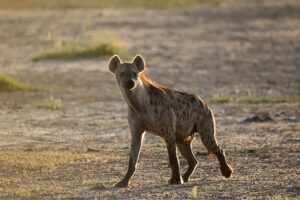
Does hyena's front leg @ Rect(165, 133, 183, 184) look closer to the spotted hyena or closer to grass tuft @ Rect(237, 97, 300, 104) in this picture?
the spotted hyena

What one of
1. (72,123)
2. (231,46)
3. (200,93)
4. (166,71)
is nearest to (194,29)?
(231,46)

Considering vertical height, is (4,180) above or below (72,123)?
above

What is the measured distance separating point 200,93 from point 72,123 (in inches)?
134

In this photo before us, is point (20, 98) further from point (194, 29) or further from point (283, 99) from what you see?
point (194, 29)

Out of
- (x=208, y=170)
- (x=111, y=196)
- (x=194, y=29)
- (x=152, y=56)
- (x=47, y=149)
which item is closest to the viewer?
(x=111, y=196)

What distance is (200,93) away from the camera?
12.5 meters

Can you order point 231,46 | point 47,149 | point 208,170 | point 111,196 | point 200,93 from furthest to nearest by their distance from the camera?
point 231,46 < point 200,93 < point 47,149 < point 208,170 < point 111,196

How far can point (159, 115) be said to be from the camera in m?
6.04

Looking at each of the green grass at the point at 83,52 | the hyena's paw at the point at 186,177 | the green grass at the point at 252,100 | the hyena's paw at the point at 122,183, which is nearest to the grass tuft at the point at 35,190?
the hyena's paw at the point at 122,183

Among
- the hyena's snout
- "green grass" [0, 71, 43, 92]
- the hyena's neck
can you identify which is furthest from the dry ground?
the hyena's snout

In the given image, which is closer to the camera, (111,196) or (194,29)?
(111,196)

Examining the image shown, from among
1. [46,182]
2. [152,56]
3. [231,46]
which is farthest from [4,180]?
[231,46]

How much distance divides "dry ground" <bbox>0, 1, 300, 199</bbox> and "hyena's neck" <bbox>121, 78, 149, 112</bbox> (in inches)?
25.1

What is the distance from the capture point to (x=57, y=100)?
11.2m
